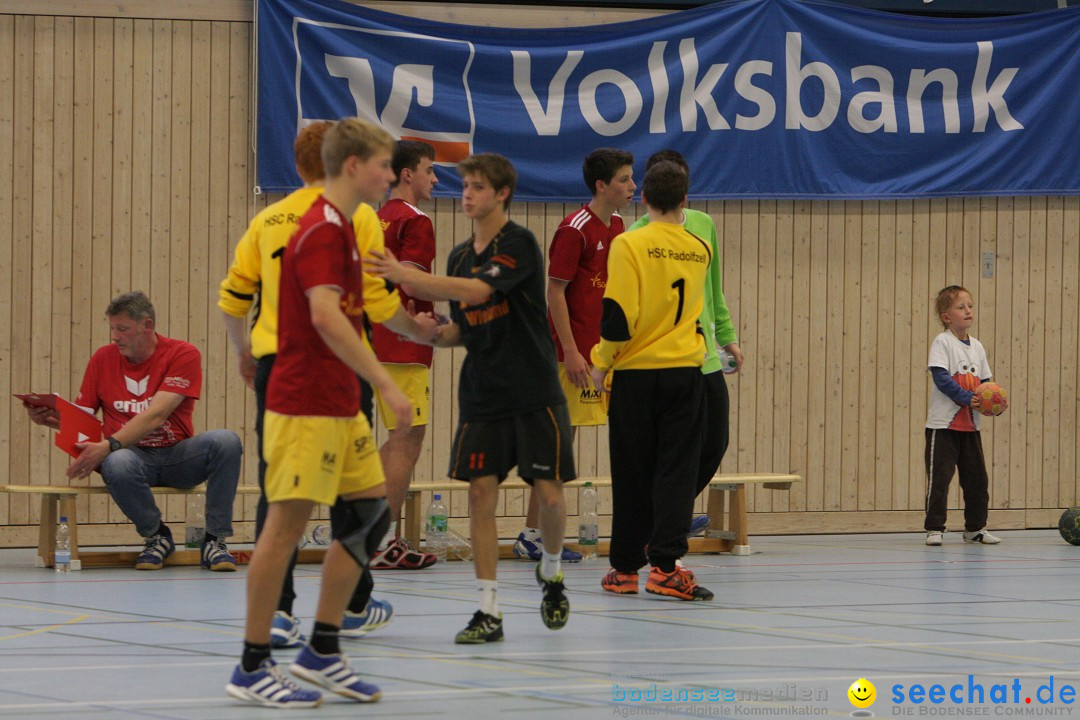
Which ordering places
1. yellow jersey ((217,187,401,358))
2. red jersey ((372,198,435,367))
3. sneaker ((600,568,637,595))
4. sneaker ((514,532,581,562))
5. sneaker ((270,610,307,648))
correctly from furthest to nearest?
sneaker ((514,532,581,562)) < red jersey ((372,198,435,367)) < sneaker ((600,568,637,595)) < sneaker ((270,610,307,648)) < yellow jersey ((217,187,401,358))

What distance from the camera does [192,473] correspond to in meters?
8.26

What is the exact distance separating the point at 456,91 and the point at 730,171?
6.51ft

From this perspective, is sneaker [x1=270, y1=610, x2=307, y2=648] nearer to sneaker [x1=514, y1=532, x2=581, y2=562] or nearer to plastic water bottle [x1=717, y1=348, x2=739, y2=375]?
plastic water bottle [x1=717, y1=348, x2=739, y2=375]

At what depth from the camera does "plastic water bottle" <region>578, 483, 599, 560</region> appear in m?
9.14

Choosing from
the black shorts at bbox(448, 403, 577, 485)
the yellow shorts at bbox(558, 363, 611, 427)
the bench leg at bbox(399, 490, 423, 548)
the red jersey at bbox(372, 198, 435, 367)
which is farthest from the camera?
the bench leg at bbox(399, 490, 423, 548)

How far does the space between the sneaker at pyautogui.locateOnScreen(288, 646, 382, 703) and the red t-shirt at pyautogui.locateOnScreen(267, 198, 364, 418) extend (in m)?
0.72

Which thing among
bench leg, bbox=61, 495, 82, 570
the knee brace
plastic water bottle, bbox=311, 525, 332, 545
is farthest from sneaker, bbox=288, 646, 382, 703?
plastic water bottle, bbox=311, 525, 332, 545

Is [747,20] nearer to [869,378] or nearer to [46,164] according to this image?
[869,378]

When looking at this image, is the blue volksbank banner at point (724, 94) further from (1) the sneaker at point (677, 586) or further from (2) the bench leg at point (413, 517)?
(1) the sneaker at point (677, 586)

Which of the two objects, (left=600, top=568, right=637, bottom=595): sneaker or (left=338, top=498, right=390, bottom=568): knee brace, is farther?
(left=600, top=568, right=637, bottom=595): sneaker

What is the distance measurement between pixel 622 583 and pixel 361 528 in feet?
9.35

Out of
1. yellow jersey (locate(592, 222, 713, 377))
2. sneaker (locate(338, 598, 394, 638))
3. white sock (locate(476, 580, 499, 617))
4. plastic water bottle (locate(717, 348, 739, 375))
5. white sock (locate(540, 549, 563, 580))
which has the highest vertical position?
yellow jersey (locate(592, 222, 713, 377))

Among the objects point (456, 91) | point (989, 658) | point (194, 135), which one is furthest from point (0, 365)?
point (989, 658)

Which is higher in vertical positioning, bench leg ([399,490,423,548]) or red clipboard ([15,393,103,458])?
red clipboard ([15,393,103,458])
